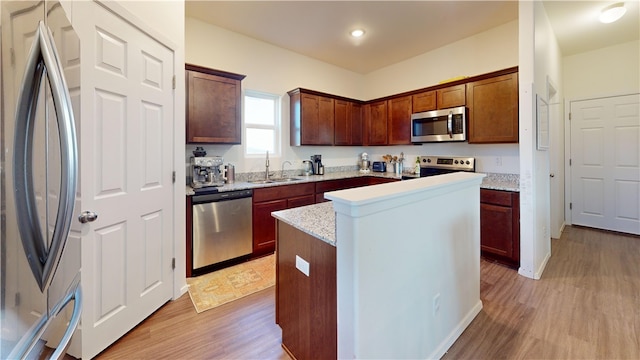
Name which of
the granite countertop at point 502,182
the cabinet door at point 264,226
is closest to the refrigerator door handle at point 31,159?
the cabinet door at point 264,226

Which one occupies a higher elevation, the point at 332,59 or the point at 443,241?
the point at 332,59

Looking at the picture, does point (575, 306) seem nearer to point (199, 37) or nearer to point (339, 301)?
point (339, 301)

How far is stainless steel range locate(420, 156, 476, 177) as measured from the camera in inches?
141

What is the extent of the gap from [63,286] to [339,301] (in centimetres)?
96

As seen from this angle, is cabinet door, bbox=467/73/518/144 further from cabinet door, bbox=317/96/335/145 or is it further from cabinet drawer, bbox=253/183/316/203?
cabinet drawer, bbox=253/183/316/203

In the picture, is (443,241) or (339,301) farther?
(443,241)

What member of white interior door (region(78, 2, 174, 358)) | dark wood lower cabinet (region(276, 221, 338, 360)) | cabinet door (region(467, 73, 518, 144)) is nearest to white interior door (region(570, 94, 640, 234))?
cabinet door (region(467, 73, 518, 144))

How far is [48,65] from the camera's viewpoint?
2.25ft

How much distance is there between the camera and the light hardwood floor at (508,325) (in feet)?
5.30

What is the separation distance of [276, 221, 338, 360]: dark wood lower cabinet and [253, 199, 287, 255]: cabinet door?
148 centimetres

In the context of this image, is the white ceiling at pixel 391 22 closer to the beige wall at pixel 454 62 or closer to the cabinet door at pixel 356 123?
the beige wall at pixel 454 62

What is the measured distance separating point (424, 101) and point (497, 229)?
6.55ft

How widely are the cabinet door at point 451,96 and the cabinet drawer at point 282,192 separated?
2.11 m

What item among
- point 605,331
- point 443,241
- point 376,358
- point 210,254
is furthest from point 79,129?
point 605,331
